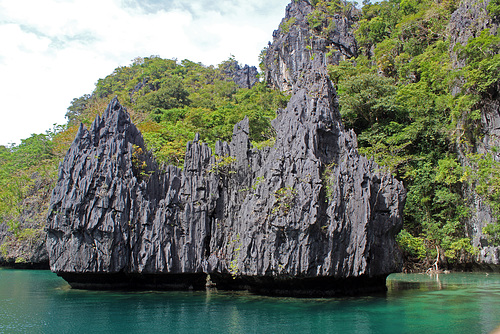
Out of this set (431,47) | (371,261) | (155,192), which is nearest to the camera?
(371,261)

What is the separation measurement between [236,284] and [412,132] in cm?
1579

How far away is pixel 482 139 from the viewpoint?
23031 mm

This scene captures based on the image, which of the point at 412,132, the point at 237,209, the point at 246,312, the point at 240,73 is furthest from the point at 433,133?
the point at 240,73

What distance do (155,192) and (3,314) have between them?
7.82 m

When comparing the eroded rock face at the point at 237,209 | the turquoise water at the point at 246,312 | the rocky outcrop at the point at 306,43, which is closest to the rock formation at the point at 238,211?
the eroded rock face at the point at 237,209

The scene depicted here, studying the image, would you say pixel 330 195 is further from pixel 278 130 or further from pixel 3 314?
pixel 3 314

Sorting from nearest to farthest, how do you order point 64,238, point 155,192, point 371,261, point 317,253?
point 317,253 → point 371,261 → point 64,238 → point 155,192

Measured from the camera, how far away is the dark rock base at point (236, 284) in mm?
15258

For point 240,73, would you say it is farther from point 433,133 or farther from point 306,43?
point 433,133

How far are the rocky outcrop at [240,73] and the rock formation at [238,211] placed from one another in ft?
153

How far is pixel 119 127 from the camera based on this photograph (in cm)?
1948

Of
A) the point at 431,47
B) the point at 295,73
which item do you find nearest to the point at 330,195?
the point at 431,47

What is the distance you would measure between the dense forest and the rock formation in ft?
17.0

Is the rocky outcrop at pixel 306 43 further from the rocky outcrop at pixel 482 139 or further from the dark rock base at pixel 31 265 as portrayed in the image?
the dark rock base at pixel 31 265
